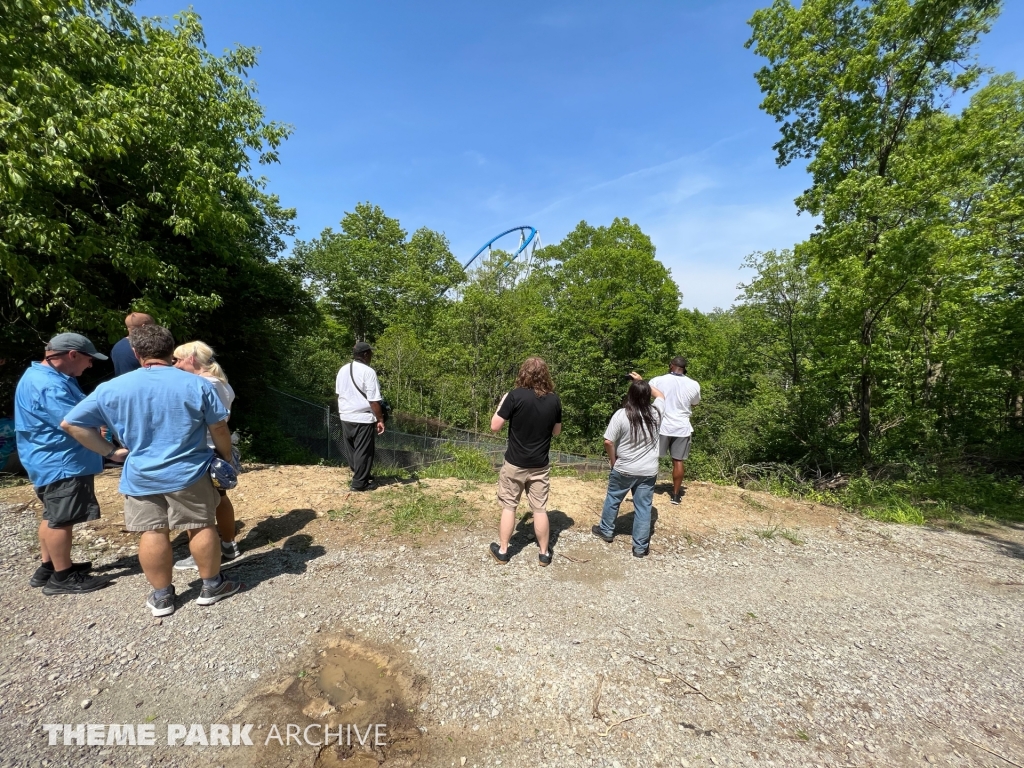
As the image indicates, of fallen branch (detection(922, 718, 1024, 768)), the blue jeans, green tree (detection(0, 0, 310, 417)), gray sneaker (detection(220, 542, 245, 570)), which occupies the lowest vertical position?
gray sneaker (detection(220, 542, 245, 570))

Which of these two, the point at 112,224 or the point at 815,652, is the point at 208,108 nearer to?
the point at 112,224

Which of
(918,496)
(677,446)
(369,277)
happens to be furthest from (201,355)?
(369,277)

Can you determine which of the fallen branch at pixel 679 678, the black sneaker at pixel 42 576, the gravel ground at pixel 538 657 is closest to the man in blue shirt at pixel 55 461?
the black sneaker at pixel 42 576

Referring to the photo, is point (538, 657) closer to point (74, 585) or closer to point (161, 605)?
point (161, 605)

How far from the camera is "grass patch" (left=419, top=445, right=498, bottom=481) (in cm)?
711

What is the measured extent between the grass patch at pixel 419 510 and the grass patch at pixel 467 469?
1.43 m

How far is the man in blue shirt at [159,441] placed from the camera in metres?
2.63

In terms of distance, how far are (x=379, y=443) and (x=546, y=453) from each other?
918 centimetres

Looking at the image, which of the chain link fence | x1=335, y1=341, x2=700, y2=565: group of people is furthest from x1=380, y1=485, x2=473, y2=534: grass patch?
the chain link fence

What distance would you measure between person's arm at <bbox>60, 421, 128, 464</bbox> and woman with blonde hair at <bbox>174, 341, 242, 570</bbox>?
52 cm

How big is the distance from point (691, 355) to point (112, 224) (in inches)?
821

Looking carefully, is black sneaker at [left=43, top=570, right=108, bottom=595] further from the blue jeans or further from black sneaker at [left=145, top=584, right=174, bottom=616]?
the blue jeans

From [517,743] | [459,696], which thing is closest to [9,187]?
[459,696]

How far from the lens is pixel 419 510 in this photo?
15.9 feet
